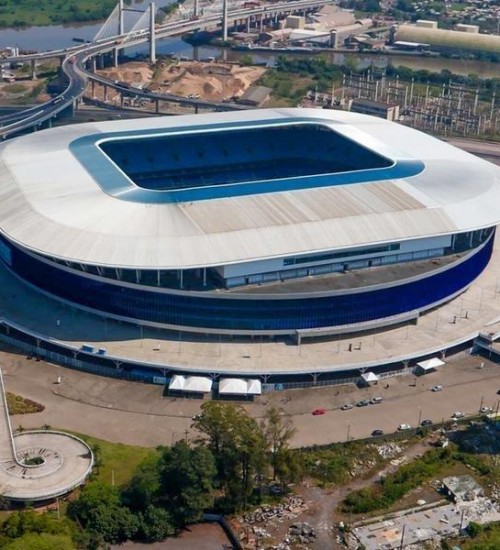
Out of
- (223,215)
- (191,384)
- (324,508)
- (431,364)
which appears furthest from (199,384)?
(431,364)

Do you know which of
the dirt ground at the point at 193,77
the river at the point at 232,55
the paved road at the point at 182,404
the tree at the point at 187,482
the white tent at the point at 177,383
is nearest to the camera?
the tree at the point at 187,482

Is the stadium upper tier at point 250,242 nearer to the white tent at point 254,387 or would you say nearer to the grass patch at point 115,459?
the white tent at point 254,387

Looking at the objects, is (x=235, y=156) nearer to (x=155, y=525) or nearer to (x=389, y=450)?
(x=389, y=450)

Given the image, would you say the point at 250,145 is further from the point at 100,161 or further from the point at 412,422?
the point at 412,422

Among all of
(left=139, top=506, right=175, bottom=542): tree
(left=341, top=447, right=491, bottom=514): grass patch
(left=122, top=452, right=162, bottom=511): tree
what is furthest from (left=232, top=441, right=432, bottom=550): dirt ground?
(left=122, top=452, right=162, bottom=511): tree

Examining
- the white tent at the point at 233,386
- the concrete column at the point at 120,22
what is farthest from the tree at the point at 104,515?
the concrete column at the point at 120,22

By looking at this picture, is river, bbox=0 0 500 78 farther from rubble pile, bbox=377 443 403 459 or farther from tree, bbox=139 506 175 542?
tree, bbox=139 506 175 542
